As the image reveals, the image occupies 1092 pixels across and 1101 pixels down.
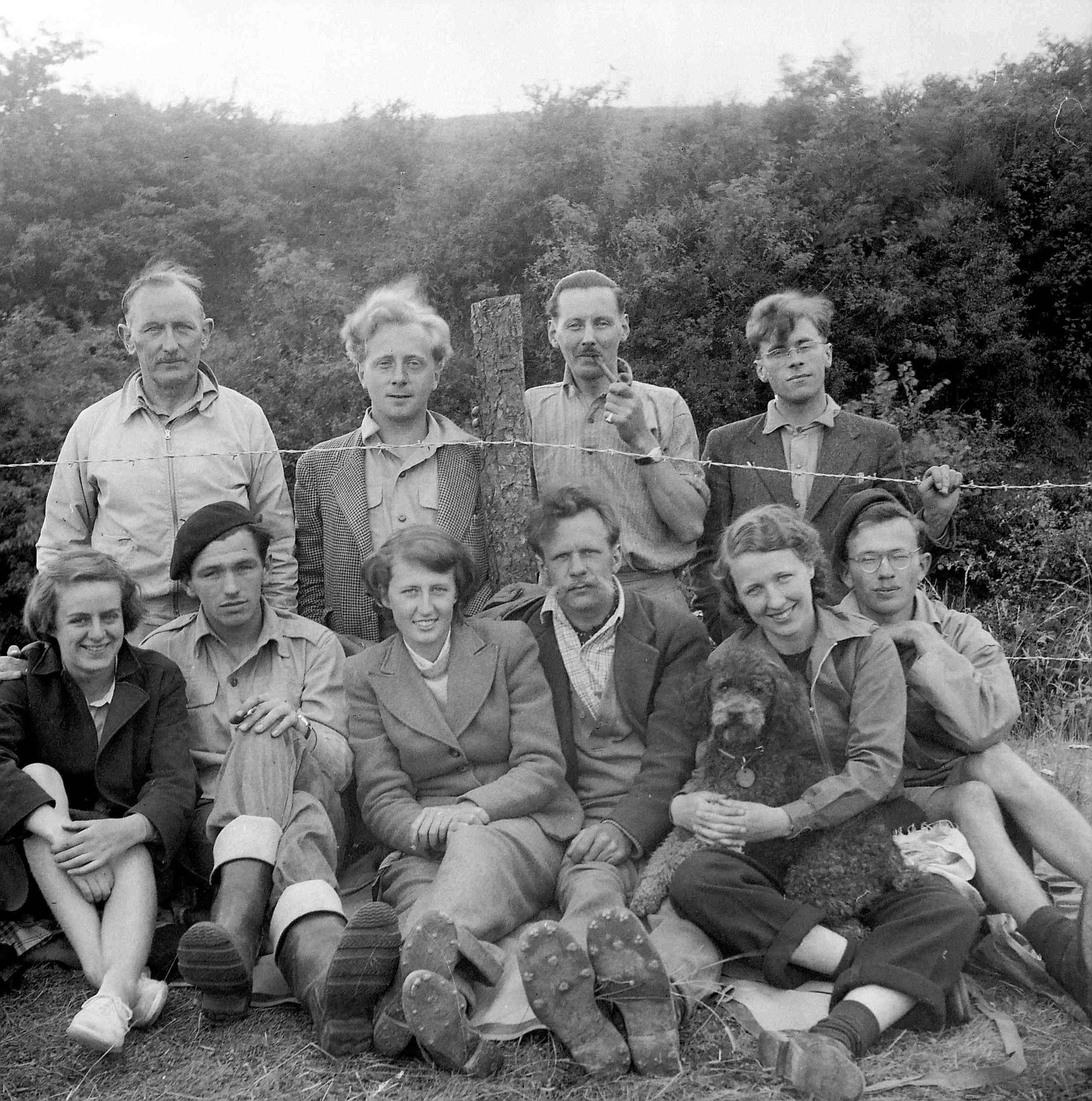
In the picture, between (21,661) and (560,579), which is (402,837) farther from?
(21,661)

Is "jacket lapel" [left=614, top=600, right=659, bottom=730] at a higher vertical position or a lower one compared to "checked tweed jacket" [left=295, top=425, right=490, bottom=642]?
lower

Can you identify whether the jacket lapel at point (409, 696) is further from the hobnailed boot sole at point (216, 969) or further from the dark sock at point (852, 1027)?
the dark sock at point (852, 1027)

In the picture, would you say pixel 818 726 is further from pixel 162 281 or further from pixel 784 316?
pixel 162 281

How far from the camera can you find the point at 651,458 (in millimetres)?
4480

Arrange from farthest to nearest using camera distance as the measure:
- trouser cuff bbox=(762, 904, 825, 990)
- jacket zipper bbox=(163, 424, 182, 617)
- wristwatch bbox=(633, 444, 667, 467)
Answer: jacket zipper bbox=(163, 424, 182, 617) < wristwatch bbox=(633, 444, 667, 467) < trouser cuff bbox=(762, 904, 825, 990)

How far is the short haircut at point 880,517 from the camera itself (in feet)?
13.0

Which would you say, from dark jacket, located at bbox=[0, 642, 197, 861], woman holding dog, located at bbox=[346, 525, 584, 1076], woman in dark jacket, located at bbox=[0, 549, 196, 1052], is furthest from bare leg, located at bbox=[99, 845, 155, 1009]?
woman holding dog, located at bbox=[346, 525, 584, 1076]

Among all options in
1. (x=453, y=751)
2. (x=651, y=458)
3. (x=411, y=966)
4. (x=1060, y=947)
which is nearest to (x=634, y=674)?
(x=453, y=751)

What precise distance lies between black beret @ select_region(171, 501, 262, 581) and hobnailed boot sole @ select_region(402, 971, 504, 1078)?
6.27 ft

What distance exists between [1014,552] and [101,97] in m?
17.7

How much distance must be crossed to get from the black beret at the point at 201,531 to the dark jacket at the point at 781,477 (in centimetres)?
197

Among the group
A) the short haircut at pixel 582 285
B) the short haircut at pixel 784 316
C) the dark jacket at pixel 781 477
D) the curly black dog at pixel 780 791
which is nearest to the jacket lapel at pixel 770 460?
the dark jacket at pixel 781 477

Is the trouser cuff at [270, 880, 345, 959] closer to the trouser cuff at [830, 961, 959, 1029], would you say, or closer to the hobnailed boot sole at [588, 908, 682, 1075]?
the hobnailed boot sole at [588, 908, 682, 1075]

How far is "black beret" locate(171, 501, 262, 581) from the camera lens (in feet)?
13.3
